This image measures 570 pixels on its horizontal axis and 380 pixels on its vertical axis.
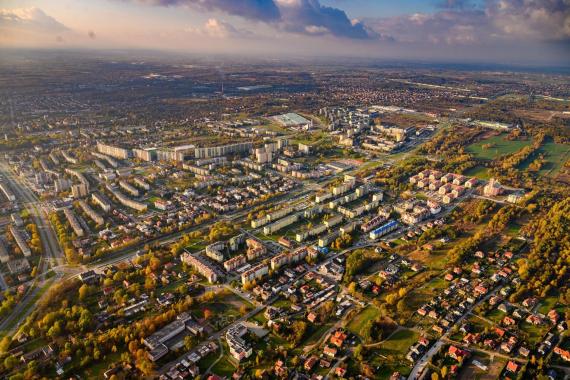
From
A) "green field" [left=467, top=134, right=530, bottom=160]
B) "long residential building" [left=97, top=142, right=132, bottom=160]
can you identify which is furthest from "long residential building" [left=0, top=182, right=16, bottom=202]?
"green field" [left=467, top=134, right=530, bottom=160]

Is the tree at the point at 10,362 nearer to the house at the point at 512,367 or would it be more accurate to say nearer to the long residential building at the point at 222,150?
the house at the point at 512,367

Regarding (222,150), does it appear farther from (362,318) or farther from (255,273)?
(362,318)

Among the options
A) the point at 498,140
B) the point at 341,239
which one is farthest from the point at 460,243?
the point at 498,140

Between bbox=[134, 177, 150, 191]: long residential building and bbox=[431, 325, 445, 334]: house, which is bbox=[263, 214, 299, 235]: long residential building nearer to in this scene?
bbox=[431, 325, 445, 334]: house

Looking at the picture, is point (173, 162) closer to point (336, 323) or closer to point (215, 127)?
point (215, 127)

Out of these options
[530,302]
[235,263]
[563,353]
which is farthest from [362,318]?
[530,302]
